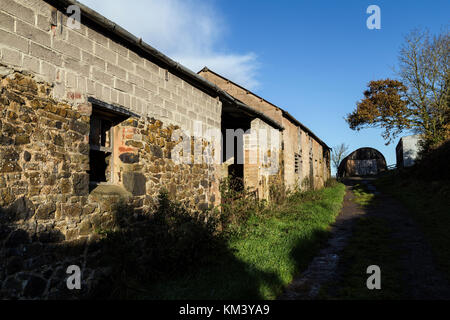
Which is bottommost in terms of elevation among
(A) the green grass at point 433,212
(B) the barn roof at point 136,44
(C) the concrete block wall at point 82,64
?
(A) the green grass at point 433,212

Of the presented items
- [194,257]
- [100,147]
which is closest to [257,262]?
[194,257]

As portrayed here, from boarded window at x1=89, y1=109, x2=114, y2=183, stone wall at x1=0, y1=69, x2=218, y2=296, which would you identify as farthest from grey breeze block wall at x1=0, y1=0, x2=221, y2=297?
boarded window at x1=89, y1=109, x2=114, y2=183

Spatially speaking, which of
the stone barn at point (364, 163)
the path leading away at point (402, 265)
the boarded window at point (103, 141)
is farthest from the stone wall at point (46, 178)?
the stone barn at point (364, 163)

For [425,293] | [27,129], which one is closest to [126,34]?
[27,129]

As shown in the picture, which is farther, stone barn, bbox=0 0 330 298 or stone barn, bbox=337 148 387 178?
stone barn, bbox=337 148 387 178

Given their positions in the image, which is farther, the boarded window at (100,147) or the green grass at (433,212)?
the green grass at (433,212)

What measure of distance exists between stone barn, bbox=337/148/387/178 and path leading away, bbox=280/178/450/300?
3044cm

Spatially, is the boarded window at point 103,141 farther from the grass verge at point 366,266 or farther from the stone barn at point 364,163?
the stone barn at point 364,163

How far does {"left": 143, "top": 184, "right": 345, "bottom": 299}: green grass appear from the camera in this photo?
4109mm

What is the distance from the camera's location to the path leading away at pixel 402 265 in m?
4.34

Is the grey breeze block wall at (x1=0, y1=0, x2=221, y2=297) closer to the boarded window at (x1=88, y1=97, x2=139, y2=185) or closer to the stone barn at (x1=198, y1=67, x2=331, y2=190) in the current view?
the boarded window at (x1=88, y1=97, x2=139, y2=185)

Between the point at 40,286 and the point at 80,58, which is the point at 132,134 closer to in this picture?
the point at 80,58

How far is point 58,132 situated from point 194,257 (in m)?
2.79

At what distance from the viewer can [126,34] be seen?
4.92m
